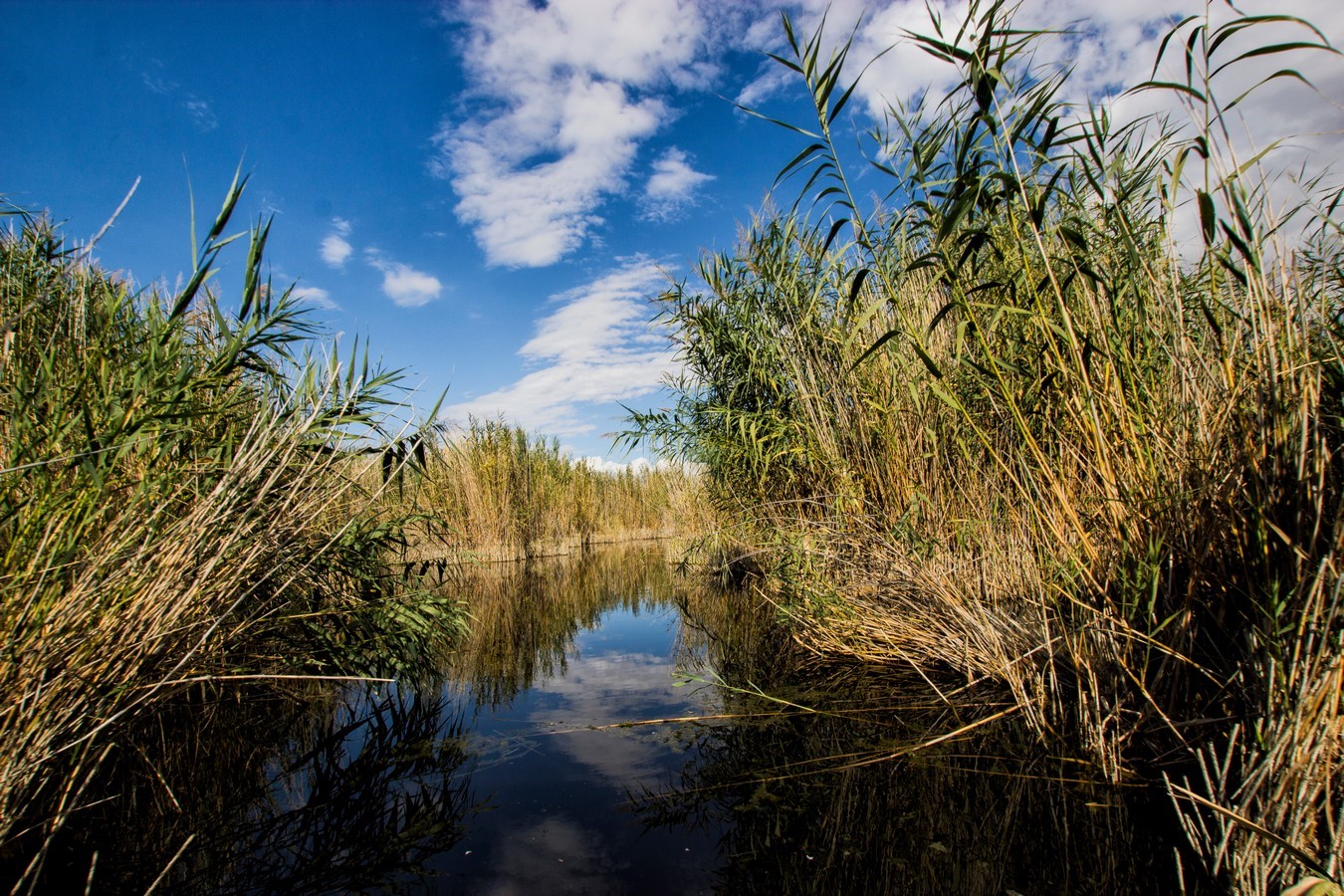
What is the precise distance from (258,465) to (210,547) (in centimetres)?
32

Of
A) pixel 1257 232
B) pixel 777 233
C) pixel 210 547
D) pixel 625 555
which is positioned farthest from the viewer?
pixel 625 555

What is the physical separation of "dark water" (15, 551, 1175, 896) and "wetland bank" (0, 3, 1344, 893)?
17mm

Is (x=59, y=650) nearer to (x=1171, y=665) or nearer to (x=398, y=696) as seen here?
(x=398, y=696)

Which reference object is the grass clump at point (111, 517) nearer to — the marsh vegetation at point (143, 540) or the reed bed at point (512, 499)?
the marsh vegetation at point (143, 540)

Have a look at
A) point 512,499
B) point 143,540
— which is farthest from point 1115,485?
point 512,499

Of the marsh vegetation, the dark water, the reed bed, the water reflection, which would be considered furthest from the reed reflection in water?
the reed bed

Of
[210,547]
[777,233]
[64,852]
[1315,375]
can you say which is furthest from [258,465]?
[777,233]

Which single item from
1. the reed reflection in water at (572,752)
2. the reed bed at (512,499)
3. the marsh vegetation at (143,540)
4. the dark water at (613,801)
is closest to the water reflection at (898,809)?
the dark water at (613,801)

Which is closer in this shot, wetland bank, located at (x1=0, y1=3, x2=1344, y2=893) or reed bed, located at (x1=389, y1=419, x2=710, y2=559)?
wetland bank, located at (x1=0, y1=3, x2=1344, y2=893)

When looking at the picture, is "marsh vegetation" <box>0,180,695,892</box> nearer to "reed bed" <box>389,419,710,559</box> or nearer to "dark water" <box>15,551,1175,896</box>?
"dark water" <box>15,551,1175,896</box>

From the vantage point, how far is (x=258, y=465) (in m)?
2.28

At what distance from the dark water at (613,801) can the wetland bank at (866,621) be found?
0.06 feet

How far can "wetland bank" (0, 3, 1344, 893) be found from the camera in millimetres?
1702

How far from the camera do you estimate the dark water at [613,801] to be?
1.88 metres
